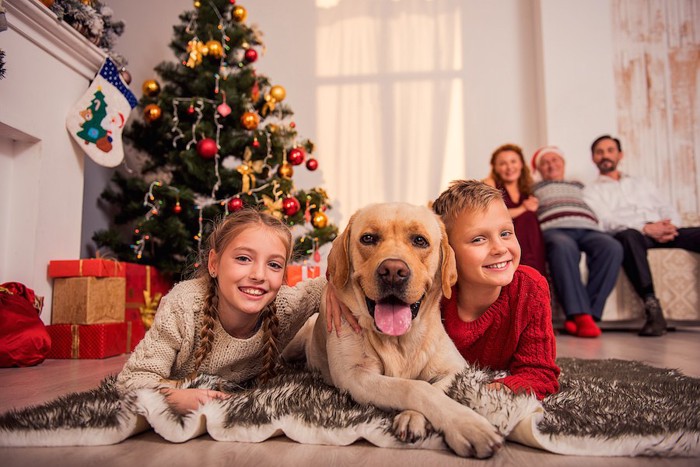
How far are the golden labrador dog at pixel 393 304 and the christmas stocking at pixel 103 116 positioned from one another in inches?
107

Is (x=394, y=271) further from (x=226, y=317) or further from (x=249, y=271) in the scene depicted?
(x=226, y=317)

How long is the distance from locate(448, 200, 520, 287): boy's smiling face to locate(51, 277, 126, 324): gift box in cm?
256

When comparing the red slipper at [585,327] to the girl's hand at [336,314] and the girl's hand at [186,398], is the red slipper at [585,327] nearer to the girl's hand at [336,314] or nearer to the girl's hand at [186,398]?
the girl's hand at [336,314]

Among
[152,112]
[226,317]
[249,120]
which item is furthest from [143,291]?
[226,317]

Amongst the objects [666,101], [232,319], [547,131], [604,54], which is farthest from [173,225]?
[666,101]

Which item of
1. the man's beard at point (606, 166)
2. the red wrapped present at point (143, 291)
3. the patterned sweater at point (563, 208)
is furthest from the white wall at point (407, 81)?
the red wrapped present at point (143, 291)

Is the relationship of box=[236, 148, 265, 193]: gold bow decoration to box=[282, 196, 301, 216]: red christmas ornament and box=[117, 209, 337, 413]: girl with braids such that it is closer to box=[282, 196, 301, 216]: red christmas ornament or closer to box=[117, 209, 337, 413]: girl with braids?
box=[282, 196, 301, 216]: red christmas ornament

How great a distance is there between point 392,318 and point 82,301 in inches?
98.9

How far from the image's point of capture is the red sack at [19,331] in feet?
8.60

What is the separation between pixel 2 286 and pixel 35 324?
0.28m

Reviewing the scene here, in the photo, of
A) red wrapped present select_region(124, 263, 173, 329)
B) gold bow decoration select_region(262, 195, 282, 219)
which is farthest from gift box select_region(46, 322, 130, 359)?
gold bow decoration select_region(262, 195, 282, 219)

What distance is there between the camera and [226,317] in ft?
5.84

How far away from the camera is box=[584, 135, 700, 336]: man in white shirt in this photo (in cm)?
432

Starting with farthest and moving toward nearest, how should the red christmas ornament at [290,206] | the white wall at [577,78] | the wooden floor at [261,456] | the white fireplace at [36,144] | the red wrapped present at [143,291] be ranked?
the white wall at [577,78] → the red christmas ornament at [290,206] → the red wrapped present at [143,291] → the white fireplace at [36,144] → the wooden floor at [261,456]
